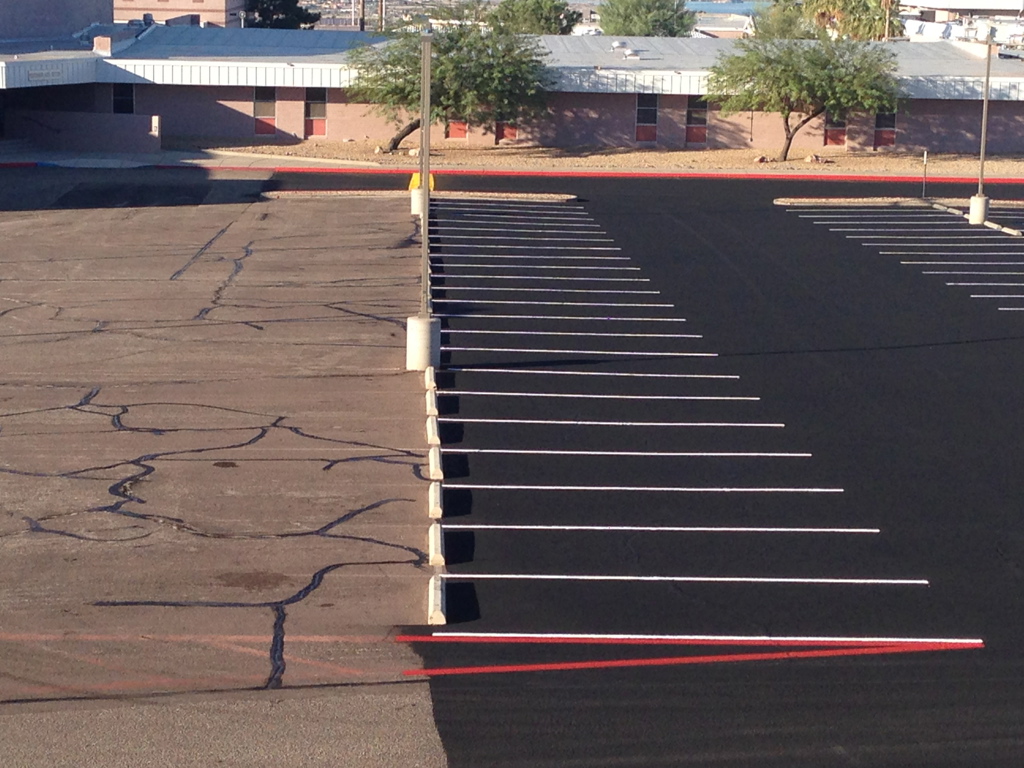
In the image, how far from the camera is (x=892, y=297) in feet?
76.7

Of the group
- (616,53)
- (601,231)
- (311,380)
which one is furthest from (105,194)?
(616,53)

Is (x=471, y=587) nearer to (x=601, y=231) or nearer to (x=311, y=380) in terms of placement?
(x=311, y=380)

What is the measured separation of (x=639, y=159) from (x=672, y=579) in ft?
122

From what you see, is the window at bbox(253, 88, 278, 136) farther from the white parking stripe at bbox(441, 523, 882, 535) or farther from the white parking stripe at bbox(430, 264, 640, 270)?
the white parking stripe at bbox(441, 523, 882, 535)

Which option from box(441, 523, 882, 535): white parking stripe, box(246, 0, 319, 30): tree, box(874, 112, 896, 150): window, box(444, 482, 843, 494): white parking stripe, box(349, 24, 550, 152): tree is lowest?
box(441, 523, 882, 535): white parking stripe

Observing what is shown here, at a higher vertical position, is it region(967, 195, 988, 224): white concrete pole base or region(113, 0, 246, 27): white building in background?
region(113, 0, 246, 27): white building in background

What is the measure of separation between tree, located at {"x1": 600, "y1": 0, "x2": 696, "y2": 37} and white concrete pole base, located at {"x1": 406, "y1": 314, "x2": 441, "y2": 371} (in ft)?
231

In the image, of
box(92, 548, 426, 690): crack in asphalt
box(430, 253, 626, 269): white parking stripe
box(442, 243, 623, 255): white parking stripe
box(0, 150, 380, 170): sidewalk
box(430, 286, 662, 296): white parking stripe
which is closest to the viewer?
box(92, 548, 426, 690): crack in asphalt

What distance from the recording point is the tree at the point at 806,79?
4531cm

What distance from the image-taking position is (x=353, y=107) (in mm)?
48844

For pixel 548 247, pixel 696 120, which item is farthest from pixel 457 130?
pixel 548 247

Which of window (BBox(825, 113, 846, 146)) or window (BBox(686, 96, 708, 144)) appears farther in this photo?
window (BBox(825, 113, 846, 146))

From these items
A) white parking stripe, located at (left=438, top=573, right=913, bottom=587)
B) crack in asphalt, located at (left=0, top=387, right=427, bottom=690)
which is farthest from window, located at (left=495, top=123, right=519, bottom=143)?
white parking stripe, located at (left=438, top=573, right=913, bottom=587)

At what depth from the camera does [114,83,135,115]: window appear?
156 ft
